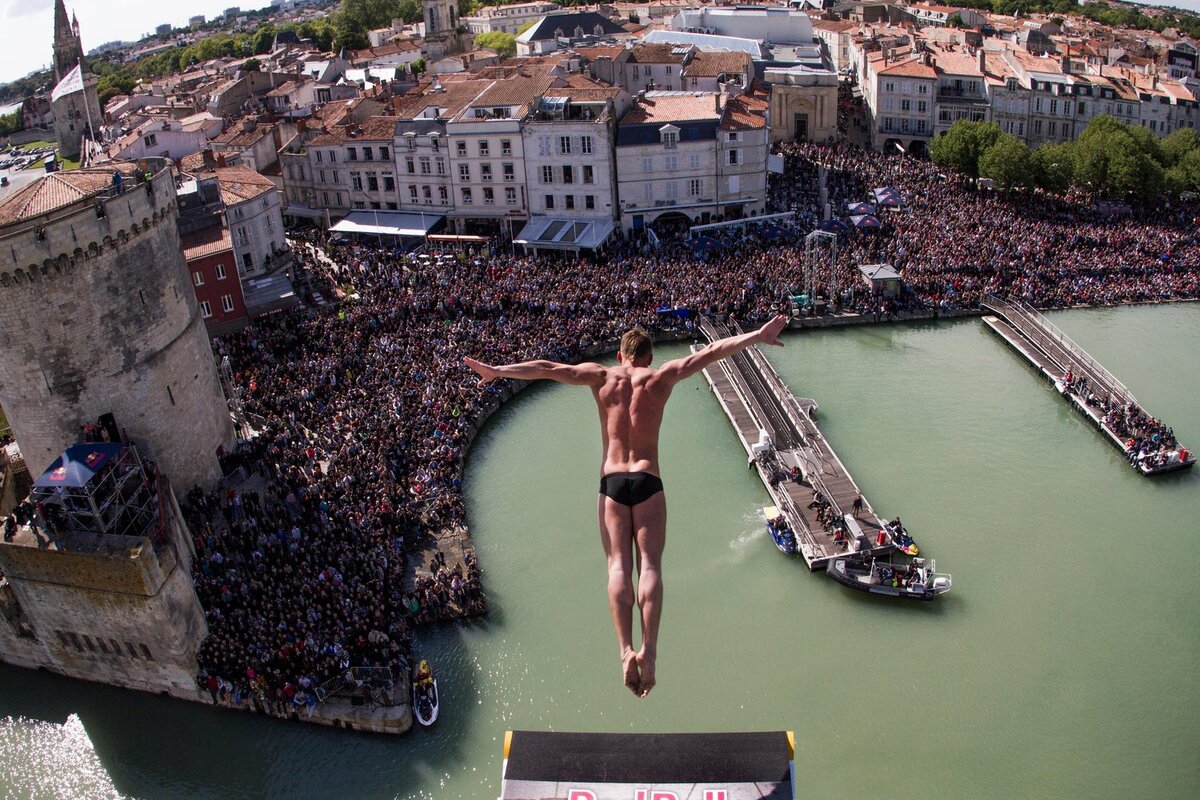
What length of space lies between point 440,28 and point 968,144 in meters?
58.1

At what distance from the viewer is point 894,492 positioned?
94.7 feet

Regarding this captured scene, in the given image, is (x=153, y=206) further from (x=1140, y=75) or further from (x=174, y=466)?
(x=1140, y=75)

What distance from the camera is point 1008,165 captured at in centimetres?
5041

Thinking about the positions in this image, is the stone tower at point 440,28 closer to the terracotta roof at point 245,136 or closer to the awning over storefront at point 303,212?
the terracotta roof at point 245,136


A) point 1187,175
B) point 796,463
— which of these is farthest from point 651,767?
point 1187,175

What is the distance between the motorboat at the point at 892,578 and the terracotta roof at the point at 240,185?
30.4 metres

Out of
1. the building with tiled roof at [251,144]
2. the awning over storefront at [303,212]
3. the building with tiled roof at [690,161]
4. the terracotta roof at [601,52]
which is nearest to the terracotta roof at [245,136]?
the building with tiled roof at [251,144]

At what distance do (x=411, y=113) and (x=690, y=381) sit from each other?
75.3 feet

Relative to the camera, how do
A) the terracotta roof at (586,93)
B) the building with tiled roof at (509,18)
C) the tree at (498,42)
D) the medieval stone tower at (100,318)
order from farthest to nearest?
the building with tiled roof at (509,18) < the tree at (498,42) < the terracotta roof at (586,93) < the medieval stone tower at (100,318)

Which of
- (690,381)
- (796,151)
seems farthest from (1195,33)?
(690,381)

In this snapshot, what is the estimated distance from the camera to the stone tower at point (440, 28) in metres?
90.6

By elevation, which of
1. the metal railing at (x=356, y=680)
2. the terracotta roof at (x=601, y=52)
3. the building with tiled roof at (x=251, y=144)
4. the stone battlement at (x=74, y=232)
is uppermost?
the stone battlement at (x=74, y=232)

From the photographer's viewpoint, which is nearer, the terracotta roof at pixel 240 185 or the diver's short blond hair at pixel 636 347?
the diver's short blond hair at pixel 636 347

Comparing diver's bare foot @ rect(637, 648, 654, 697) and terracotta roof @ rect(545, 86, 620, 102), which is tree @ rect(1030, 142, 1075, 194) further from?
diver's bare foot @ rect(637, 648, 654, 697)
